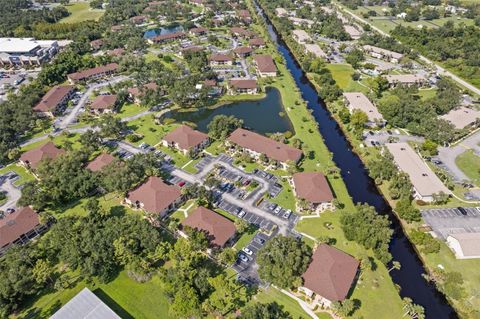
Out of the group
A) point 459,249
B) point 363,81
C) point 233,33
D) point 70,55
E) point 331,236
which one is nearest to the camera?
point 459,249

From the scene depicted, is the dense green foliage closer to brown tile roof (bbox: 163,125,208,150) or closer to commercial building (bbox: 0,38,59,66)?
brown tile roof (bbox: 163,125,208,150)

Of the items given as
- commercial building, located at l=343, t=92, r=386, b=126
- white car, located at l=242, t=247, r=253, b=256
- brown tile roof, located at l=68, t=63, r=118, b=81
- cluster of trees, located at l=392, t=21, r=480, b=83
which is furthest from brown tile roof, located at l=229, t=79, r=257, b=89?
cluster of trees, located at l=392, t=21, r=480, b=83

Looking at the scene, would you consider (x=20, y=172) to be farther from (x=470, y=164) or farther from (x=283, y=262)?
(x=470, y=164)

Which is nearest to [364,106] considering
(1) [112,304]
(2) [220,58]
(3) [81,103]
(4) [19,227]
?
(2) [220,58]

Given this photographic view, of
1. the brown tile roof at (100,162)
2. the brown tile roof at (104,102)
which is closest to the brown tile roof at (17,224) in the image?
the brown tile roof at (100,162)

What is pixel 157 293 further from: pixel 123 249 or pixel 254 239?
pixel 254 239

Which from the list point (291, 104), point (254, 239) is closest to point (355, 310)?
point (254, 239)
